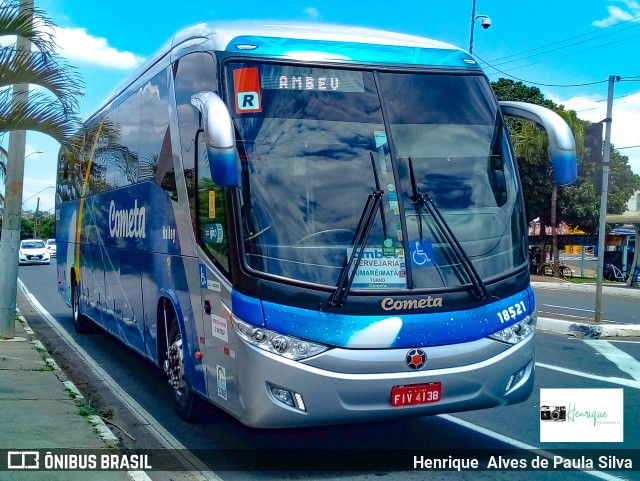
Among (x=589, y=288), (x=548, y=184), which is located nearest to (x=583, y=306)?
(x=589, y=288)

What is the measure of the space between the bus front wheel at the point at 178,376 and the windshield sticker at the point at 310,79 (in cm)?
273

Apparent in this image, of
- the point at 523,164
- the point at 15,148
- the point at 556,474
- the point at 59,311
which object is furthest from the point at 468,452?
the point at 523,164

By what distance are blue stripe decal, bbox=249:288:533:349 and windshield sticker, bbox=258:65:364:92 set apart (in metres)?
1.72

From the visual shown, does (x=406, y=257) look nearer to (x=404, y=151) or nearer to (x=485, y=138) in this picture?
(x=404, y=151)

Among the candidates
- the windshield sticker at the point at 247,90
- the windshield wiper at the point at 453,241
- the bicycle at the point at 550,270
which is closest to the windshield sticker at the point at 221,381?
the windshield wiper at the point at 453,241

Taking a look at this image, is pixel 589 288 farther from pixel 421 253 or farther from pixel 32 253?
pixel 32 253

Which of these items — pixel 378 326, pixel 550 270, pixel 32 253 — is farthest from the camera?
pixel 32 253

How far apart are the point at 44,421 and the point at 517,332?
4.27m

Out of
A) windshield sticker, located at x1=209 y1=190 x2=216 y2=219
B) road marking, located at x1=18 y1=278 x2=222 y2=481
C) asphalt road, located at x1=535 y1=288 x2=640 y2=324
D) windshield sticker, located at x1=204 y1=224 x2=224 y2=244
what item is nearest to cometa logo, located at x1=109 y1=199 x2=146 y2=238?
road marking, located at x1=18 y1=278 x2=222 y2=481

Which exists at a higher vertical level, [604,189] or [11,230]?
[604,189]

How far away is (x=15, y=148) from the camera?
12.1 meters

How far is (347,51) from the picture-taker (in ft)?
20.7

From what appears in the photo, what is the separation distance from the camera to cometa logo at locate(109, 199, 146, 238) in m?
8.83

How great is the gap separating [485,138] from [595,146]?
8.29 metres
